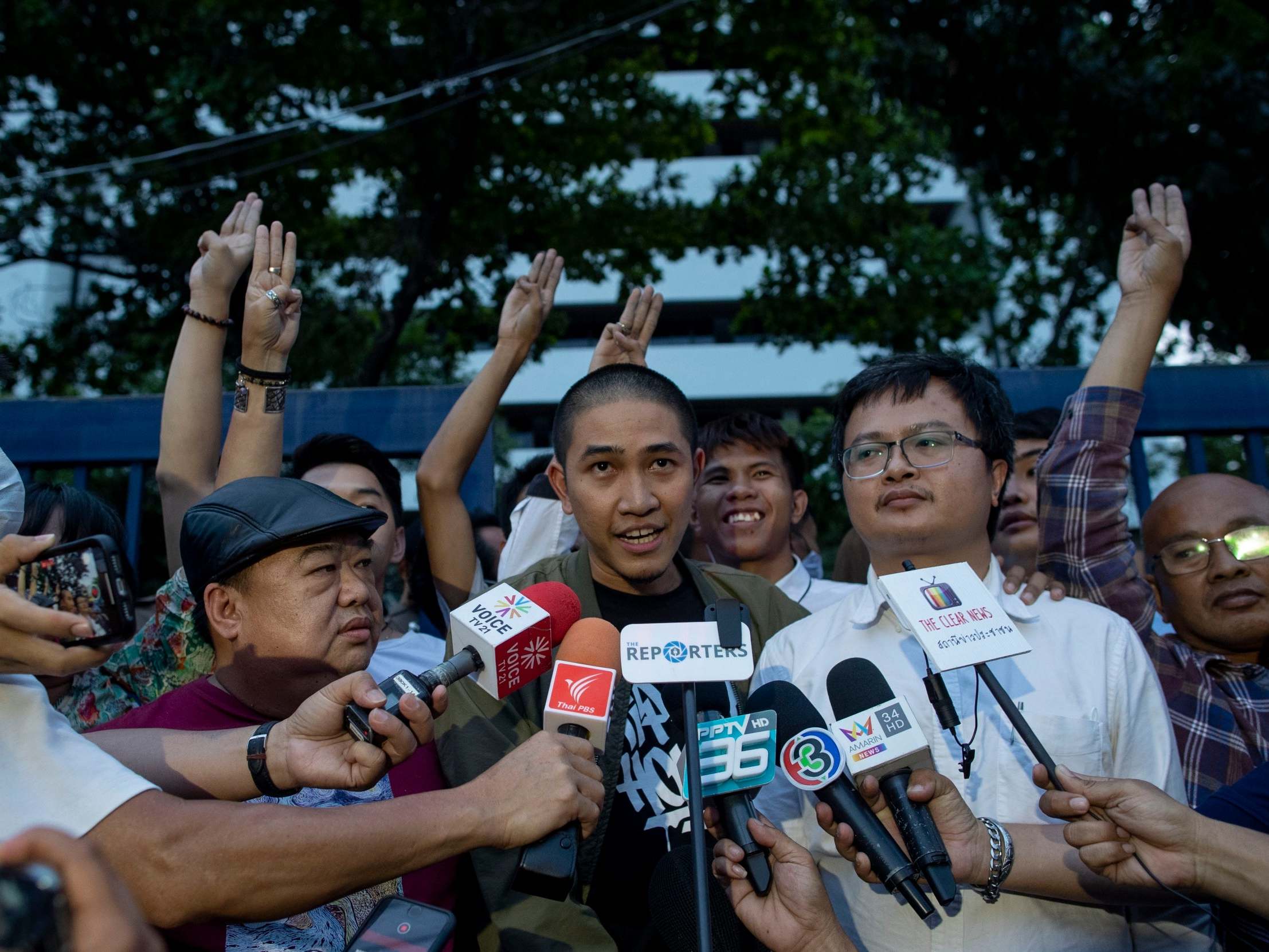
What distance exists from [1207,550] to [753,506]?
63.6 inches

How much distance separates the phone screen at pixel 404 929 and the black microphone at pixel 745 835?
54 cm

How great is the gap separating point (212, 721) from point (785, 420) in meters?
19.8

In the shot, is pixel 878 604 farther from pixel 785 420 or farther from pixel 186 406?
pixel 785 420

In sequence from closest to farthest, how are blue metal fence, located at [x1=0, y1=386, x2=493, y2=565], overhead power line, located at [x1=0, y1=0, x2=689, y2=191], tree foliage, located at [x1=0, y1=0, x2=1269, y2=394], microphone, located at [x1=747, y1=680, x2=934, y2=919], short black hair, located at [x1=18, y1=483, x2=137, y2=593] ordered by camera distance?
microphone, located at [x1=747, y1=680, x2=934, y2=919], short black hair, located at [x1=18, y1=483, x2=137, y2=593], blue metal fence, located at [x1=0, y1=386, x2=493, y2=565], tree foliage, located at [x1=0, y1=0, x2=1269, y2=394], overhead power line, located at [x1=0, y1=0, x2=689, y2=191]

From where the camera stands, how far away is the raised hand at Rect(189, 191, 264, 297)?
3.53m

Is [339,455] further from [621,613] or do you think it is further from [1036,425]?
[1036,425]

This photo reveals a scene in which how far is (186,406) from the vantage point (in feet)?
11.1

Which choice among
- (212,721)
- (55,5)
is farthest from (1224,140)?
(55,5)

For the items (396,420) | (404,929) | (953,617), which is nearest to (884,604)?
(953,617)

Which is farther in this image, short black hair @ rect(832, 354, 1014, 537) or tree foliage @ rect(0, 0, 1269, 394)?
tree foliage @ rect(0, 0, 1269, 394)

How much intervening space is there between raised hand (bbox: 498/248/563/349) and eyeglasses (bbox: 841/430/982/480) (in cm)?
146

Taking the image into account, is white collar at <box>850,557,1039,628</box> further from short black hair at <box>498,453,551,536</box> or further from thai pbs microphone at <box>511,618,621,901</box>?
short black hair at <box>498,453,551,536</box>

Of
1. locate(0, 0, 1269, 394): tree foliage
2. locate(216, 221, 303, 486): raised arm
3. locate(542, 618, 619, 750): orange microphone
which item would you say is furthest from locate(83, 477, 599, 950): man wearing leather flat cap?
locate(0, 0, 1269, 394): tree foliage

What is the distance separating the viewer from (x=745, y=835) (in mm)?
1995
